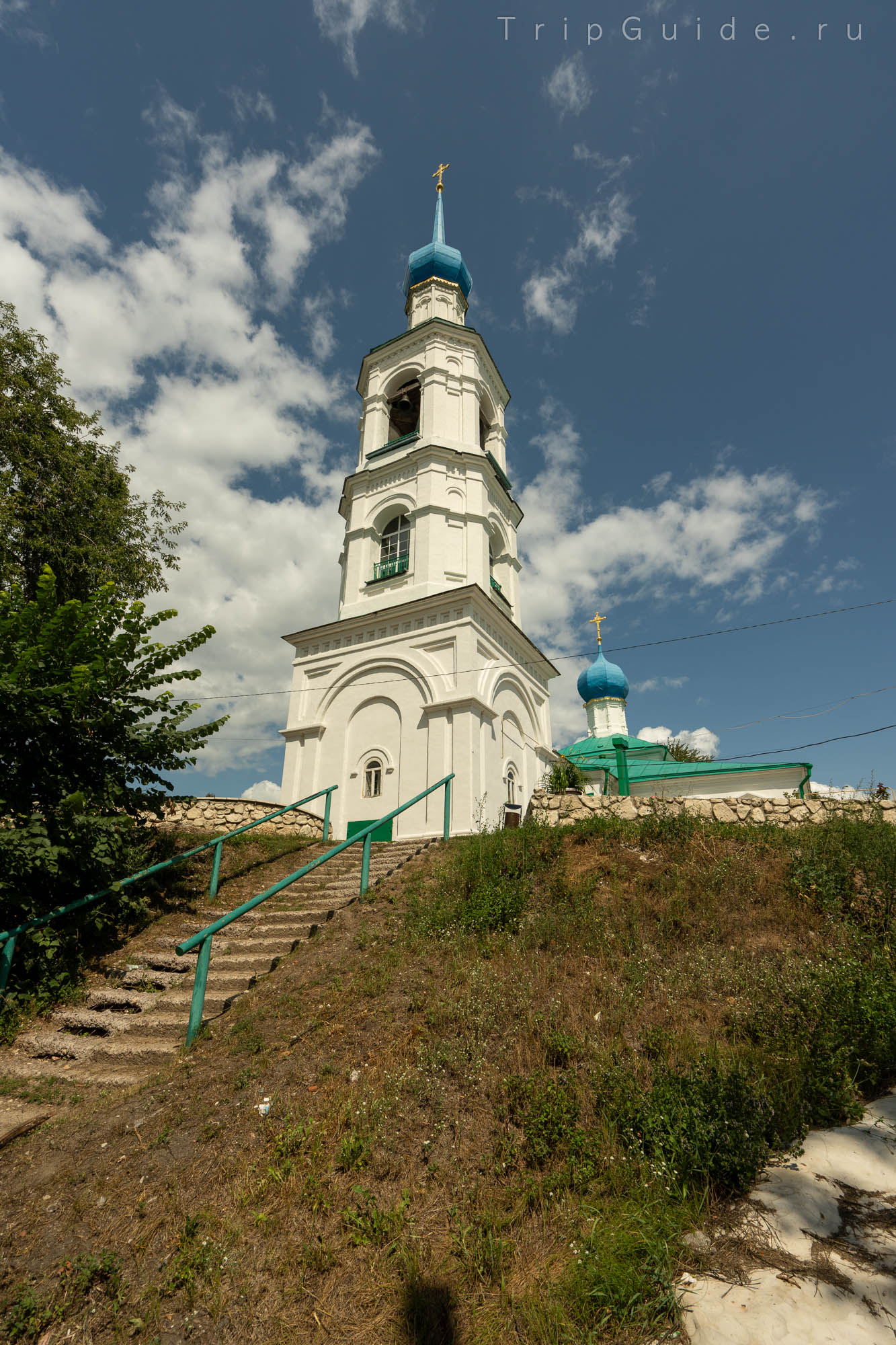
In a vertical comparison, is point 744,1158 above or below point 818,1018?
below

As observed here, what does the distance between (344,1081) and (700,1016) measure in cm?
305

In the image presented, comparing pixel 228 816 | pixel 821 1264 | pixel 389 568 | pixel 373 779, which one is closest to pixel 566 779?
pixel 373 779

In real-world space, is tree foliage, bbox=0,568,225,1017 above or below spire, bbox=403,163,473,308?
below

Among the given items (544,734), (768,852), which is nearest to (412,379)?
(544,734)

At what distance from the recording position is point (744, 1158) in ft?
11.9

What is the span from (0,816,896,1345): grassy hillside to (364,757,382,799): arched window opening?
24.1 ft

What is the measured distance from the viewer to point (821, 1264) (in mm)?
2912

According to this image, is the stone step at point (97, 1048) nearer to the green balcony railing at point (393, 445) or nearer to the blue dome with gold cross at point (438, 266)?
the green balcony railing at point (393, 445)

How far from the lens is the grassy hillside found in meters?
3.28

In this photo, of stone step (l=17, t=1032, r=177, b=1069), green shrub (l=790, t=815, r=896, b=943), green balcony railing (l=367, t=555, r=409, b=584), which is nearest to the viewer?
stone step (l=17, t=1032, r=177, b=1069)

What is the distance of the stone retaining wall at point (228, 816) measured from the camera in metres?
13.0

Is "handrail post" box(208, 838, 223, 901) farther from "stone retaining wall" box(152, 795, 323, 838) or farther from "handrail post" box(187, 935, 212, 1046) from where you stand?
"handrail post" box(187, 935, 212, 1046)

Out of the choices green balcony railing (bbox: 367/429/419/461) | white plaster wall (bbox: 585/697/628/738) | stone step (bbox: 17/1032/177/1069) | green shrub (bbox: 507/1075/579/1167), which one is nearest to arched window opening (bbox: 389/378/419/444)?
green balcony railing (bbox: 367/429/419/461)

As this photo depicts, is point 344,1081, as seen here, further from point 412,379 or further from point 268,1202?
point 412,379
